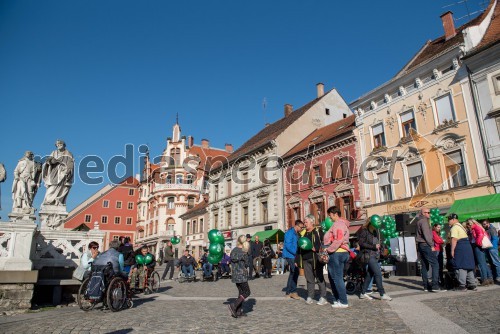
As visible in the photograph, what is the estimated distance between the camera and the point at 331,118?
34.8 metres

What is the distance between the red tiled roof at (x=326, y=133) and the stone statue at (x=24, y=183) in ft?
64.0

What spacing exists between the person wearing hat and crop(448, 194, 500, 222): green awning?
294 inches

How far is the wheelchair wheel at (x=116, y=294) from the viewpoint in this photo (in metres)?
7.52

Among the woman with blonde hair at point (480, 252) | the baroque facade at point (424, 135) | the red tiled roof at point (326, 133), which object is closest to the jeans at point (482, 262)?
the woman with blonde hair at point (480, 252)

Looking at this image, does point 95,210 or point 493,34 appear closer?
point 493,34

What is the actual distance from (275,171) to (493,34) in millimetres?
17820

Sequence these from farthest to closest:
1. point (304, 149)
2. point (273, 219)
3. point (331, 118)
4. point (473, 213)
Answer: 1. point (331, 118)
2. point (273, 219)
3. point (304, 149)
4. point (473, 213)

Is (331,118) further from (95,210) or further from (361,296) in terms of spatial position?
(95,210)

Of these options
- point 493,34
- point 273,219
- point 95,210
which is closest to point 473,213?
point 493,34

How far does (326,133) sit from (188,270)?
17.5 m

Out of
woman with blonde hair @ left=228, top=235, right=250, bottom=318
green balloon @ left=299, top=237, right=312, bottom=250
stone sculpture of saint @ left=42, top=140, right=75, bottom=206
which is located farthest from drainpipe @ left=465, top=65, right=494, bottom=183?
stone sculpture of saint @ left=42, top=140, right=75, bottom=206

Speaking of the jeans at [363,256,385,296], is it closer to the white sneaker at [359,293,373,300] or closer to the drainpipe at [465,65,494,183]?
the white sneaker at [359,293,373,300]

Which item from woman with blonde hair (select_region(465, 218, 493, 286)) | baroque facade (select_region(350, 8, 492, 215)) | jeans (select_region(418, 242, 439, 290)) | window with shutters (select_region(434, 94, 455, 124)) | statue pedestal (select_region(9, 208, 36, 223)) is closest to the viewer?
jeans (select_region(418, 242, 439, 290))

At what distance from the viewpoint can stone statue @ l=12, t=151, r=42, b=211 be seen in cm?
1034
